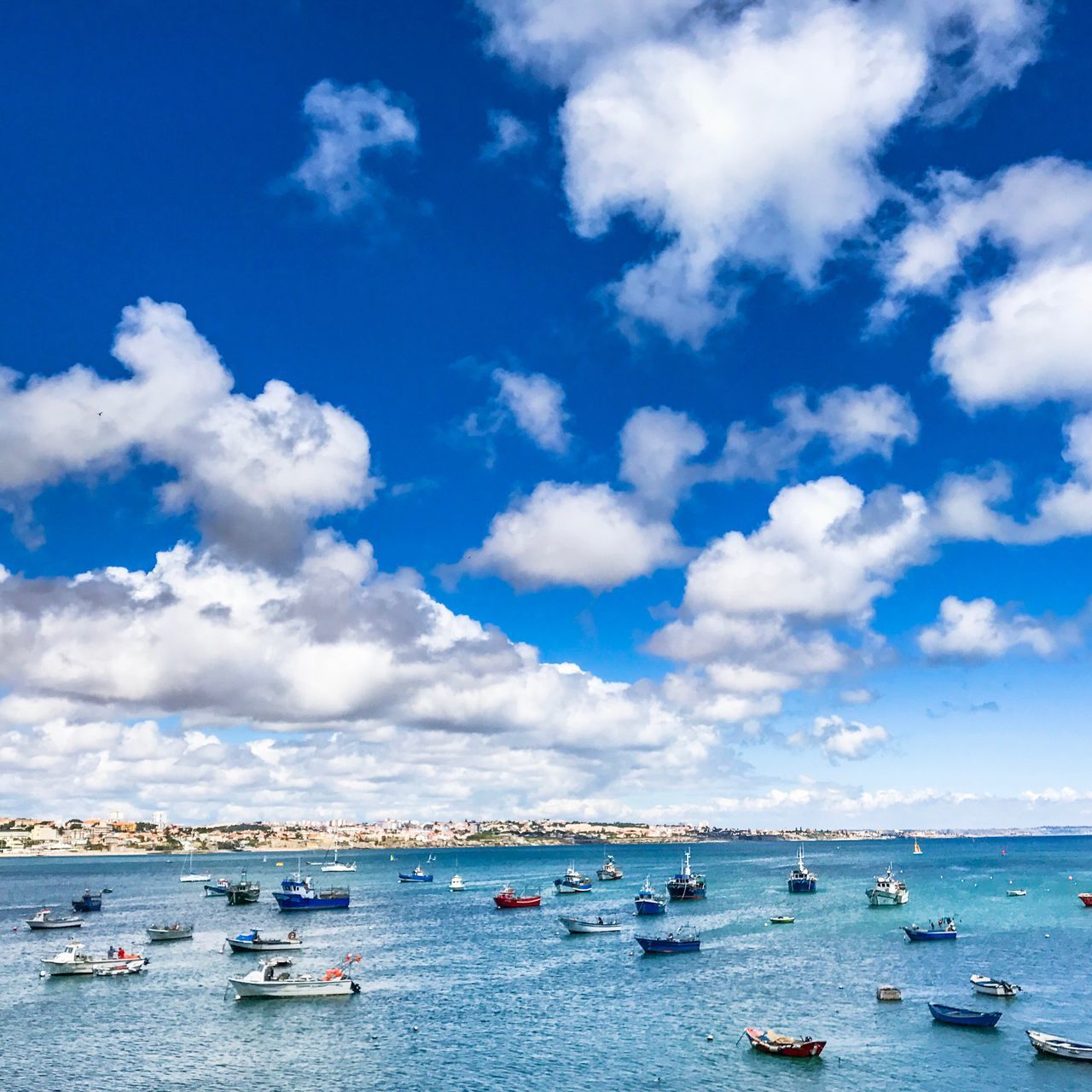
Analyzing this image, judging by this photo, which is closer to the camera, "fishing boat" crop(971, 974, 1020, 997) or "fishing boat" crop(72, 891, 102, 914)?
"fishing boat" crop(971, 974, 1020, 997)

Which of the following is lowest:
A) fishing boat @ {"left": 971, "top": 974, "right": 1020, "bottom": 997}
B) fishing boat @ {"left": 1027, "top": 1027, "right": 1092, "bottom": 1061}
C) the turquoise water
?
the turquoise water

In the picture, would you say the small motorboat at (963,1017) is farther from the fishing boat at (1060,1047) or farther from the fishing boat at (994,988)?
the fishing boat at (994,988)

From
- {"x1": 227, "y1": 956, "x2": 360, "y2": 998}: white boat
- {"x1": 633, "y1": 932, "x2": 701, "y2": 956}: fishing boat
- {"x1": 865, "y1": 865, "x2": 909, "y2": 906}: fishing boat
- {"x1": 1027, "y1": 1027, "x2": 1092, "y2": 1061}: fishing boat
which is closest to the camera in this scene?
{"x1": 1027, "y1": 1027, "x2": 1092, "y2": 1061}: fishing boat

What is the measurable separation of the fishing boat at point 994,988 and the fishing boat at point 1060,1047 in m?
17.5

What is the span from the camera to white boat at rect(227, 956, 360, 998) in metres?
92.5

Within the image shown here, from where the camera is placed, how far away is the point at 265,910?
641 feet

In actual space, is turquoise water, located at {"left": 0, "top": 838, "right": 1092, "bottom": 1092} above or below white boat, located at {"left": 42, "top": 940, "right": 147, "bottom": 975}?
below

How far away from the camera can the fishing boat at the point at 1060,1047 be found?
221 feet

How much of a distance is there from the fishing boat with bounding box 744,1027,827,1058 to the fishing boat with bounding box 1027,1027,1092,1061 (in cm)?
1446

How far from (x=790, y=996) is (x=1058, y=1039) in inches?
1068

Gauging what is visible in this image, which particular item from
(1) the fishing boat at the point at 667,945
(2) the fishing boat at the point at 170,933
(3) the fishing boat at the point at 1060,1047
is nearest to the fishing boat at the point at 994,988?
(3) the fishing boat at the point at 1060,1047

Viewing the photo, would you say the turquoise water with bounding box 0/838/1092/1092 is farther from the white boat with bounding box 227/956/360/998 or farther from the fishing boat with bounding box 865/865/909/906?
the fishing boat with bounding box 865/865/909/906

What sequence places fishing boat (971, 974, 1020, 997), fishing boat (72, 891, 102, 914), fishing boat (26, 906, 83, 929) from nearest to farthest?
fishing boat (971, 974, 1020, 997) < fishing boat (26, 906, 83, 929) < fishing boat (72, 891, 102, 914)

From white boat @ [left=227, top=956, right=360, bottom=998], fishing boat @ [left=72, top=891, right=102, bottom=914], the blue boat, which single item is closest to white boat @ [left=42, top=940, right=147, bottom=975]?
white boat @ [left=227, top=956, right=360, bottom=998]
